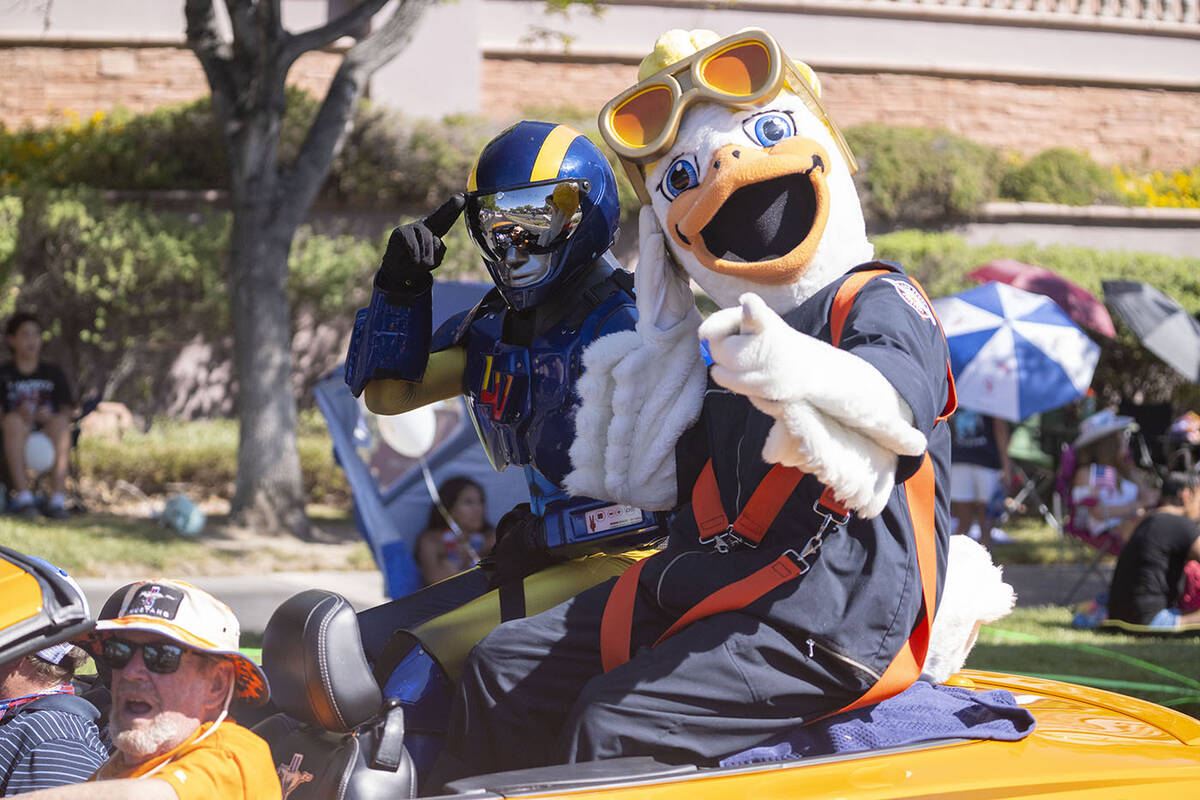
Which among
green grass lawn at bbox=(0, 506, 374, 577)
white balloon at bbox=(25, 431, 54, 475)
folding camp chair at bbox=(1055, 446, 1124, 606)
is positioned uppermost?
folding camp chair at bbox=(1055, 446, 1124, 606)

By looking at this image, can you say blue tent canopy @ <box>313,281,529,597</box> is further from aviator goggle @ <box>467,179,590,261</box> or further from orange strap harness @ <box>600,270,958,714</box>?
orange strap harness @ <box>600,270,958,714</box>

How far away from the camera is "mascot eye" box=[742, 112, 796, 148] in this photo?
2338 mm

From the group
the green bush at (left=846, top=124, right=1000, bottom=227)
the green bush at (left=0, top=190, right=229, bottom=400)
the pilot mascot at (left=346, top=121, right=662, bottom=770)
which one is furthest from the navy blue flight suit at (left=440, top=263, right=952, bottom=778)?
the green bush at (left=846, top=124, right=1000, bottom=227)

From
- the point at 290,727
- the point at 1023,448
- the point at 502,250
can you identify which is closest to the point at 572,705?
the point at 290,727

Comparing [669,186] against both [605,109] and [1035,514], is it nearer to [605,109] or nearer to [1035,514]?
[605,109]

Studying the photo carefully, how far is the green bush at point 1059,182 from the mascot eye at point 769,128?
13850 mm

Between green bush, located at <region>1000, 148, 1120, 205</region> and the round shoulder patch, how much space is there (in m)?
14.0

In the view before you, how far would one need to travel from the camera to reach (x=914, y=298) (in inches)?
86.0

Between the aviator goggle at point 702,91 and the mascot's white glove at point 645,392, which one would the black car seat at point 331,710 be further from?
the aviator goggle at point 702,91

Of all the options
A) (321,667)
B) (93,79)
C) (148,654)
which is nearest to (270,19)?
(93,79)

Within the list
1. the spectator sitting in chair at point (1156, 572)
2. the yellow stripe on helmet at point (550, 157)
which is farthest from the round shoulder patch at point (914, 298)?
the spectator sitting in chair at point (1156, 572)

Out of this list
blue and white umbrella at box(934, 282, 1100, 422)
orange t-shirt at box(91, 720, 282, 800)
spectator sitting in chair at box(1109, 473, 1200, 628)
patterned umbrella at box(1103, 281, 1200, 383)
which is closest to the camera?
orange t-shirt at box(91, 720, 282, 800)

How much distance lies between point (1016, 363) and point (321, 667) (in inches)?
270

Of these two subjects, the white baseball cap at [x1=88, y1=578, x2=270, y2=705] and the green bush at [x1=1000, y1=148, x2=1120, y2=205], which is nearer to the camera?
the white baseball cap at [x1=88, y1=578, x2=270, y2=705]
